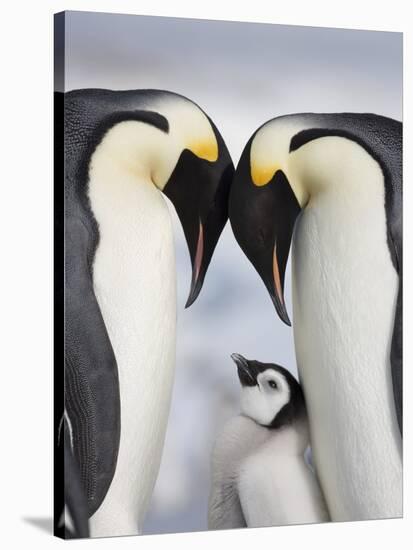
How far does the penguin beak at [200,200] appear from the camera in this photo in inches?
170

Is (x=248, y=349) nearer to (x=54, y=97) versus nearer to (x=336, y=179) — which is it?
(x=336, y=179)

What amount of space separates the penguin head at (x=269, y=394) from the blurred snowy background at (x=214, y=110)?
1.2 inches

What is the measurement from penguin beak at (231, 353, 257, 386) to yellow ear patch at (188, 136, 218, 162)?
0.62 m

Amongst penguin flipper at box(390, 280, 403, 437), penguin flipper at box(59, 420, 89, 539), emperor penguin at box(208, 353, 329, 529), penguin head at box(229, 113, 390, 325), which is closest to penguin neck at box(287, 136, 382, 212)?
penguin head at box(229, 113, 390, 325)

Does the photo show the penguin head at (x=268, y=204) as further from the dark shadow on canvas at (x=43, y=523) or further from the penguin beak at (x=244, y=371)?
the dark shadow on canvas at (x=43, y=523)

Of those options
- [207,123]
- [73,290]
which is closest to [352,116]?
[207,123]

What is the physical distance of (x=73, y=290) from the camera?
4.11m

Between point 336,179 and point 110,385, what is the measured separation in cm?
97

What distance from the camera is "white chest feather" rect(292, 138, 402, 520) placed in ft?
14.6

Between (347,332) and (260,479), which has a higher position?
(347,332)

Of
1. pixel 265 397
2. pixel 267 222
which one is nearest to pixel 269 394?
pixel 265 397

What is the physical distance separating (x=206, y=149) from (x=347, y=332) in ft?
2.41

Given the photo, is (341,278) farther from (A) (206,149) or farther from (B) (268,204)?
(A) (206,149)

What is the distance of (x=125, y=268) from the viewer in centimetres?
418
